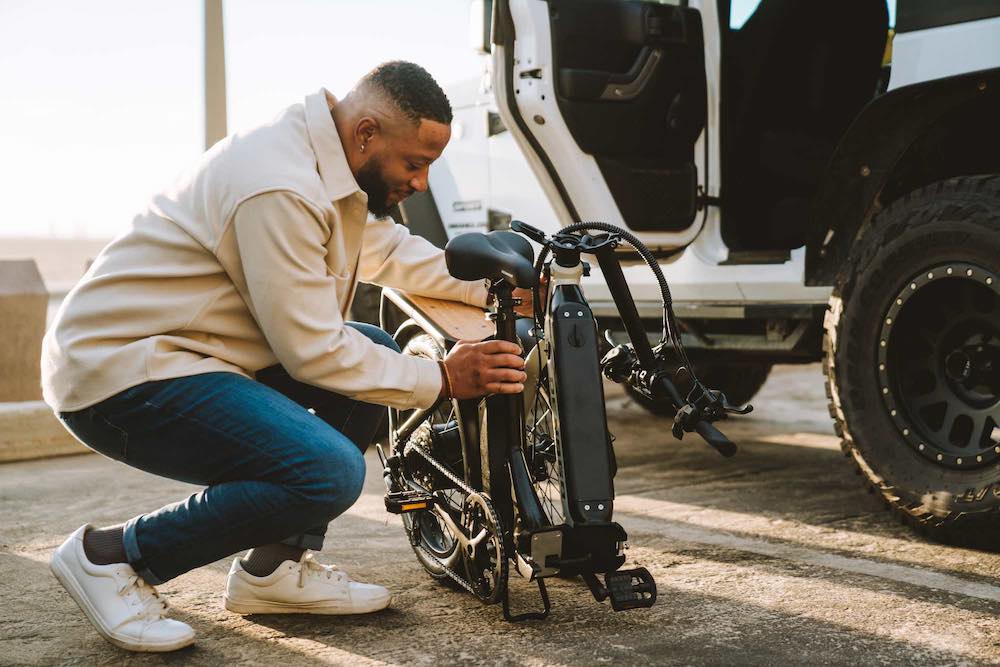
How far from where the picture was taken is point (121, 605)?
2.31 metres

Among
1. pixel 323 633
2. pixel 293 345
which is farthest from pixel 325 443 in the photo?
pixel 323 633

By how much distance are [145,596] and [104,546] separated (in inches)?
5.9

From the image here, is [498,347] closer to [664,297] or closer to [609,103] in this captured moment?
[664,297]

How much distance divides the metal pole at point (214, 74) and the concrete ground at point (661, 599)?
3.34 meters

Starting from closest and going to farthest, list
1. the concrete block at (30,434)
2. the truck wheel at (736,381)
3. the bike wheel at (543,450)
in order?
the bike wheel at (543,450) < the concrete block at (30,434) < the truck wheel at (736,381)

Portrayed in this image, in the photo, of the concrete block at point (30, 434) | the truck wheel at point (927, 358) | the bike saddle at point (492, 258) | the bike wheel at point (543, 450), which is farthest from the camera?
the concrete block at point (30, 434)

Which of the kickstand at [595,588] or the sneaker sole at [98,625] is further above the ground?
the kickstand at [595,588]

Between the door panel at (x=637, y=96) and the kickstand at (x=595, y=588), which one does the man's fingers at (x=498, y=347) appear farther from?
the door panel at (x=637, y=96)

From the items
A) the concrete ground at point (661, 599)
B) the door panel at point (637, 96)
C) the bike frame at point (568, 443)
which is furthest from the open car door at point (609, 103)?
the bike frame at point (568, 443)

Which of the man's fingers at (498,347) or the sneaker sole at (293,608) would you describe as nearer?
the man's fingers at (498,347)

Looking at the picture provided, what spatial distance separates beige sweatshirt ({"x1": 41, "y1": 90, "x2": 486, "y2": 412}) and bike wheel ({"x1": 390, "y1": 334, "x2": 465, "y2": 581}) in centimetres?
34

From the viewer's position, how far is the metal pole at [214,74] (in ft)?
22.8

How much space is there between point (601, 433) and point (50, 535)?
6.95ft

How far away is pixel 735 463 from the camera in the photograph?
191 inches
